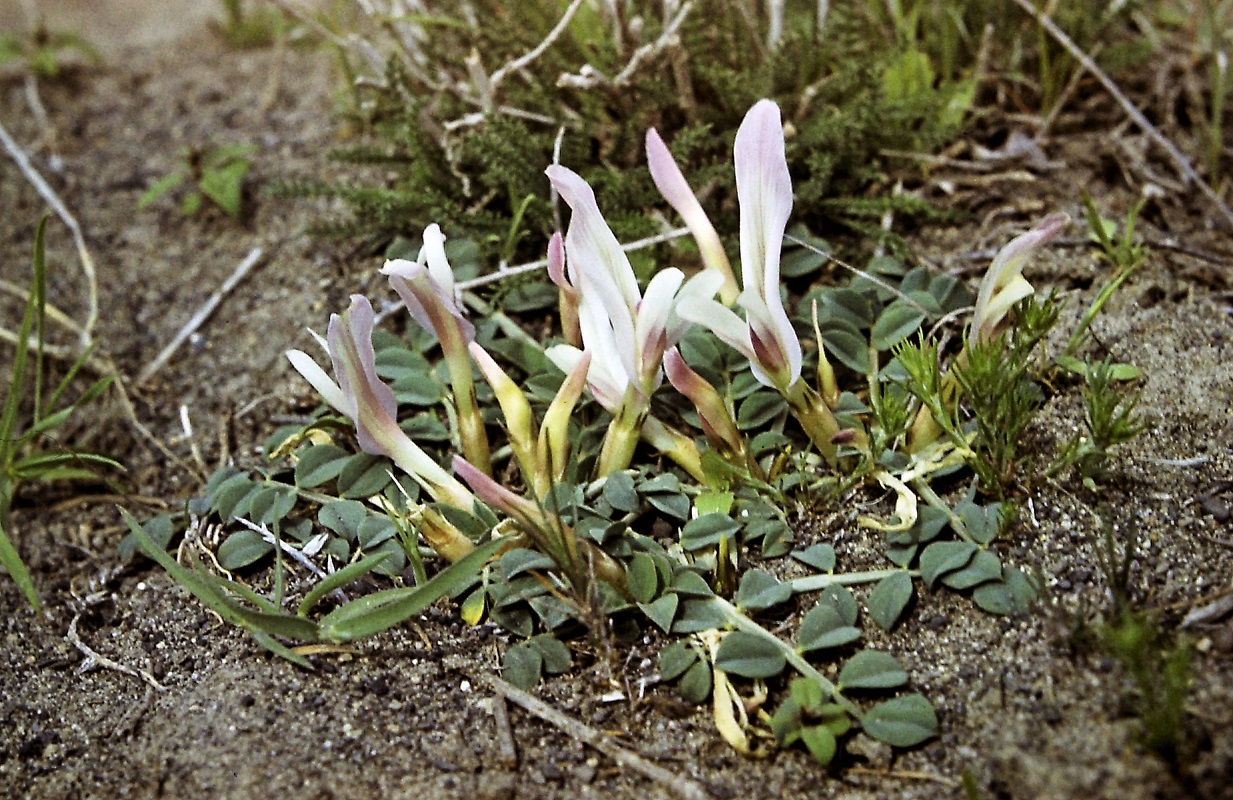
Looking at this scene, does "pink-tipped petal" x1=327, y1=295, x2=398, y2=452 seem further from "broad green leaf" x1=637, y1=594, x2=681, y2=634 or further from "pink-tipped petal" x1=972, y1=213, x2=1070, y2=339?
"pink-tipped petal" x1=972, y1=213, x2=1070, y2=339

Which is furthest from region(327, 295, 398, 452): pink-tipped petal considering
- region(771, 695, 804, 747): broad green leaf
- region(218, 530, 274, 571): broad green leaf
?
region(771, 695, 804, 747): broad green leaf

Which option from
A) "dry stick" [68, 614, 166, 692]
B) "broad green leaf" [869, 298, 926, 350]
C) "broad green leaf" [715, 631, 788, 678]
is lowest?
"dry stick" [68, 614, 166, 692]

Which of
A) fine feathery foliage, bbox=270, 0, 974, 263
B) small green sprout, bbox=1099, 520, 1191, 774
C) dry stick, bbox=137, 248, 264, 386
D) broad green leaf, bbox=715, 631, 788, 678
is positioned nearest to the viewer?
small green sprout, bbox=1099, 520, 1191, 774

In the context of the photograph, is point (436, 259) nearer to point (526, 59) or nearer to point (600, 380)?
point (600, 380)

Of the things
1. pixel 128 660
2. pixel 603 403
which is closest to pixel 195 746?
pixel 128 660

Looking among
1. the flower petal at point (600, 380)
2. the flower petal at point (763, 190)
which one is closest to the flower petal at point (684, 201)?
the flower petal at point (763, 190)

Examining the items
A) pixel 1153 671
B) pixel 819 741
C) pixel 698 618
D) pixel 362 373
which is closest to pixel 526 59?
pixel 362 373
